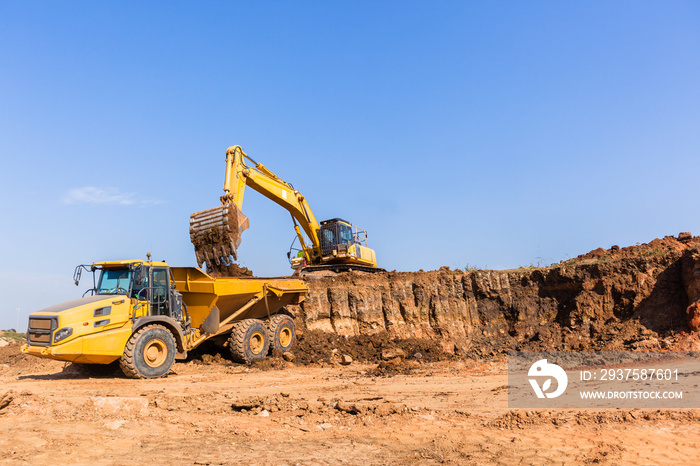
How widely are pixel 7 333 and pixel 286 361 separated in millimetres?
12525

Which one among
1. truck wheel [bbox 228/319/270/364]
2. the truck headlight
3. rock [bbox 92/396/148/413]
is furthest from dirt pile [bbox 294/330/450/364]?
rock [bbox 92/396/148/413]

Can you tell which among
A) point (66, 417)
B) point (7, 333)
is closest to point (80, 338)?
point (66, 417)

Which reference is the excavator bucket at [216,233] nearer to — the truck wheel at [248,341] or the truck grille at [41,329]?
the truck wheel at [248,341]

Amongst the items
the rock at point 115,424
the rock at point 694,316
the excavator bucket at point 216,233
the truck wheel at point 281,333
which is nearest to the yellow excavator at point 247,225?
the excavator bucket at point 216,233

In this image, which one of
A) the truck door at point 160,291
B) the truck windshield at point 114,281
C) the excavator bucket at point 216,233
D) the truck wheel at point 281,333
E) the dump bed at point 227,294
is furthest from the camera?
the truck wheel at point 281,333

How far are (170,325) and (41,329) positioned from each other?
2.49 m

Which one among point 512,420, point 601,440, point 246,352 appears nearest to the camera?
point 601,440

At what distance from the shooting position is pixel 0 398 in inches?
275

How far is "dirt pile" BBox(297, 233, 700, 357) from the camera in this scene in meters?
13.9

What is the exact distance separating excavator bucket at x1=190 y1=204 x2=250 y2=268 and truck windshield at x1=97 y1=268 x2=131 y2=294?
333 cm

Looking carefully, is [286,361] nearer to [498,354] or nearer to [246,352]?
[246,352]

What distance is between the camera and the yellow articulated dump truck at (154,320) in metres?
9.02

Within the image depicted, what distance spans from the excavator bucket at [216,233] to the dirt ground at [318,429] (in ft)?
15.9

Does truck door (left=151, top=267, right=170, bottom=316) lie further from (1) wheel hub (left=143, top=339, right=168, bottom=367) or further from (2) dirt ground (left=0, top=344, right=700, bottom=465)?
(2) dirt ground (left=0, top=344, right=700, bottom=465)
